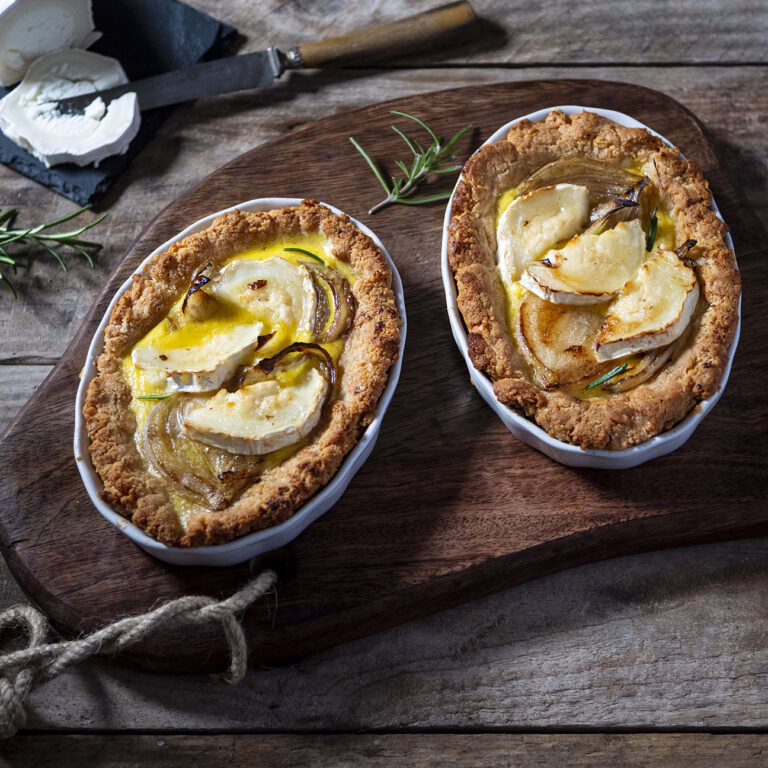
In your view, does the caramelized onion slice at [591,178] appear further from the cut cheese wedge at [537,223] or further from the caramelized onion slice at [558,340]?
the caramelized onion slice at [558,340]

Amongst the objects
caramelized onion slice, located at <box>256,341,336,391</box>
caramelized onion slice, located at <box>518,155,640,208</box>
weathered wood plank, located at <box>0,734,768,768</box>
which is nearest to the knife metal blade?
caramelized onion slice, located at <box>518,155,640,208</box>

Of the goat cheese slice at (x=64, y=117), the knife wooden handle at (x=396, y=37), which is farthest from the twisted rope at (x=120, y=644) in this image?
the knife wooden handle at (x=396, y=37)

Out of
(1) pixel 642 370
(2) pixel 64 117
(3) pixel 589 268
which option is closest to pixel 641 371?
(1) pixel 642 370

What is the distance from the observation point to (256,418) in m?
2.78

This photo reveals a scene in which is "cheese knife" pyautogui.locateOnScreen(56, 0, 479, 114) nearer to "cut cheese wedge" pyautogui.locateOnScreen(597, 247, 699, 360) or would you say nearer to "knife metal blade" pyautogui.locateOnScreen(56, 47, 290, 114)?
"knife metal blade" pyautogui.locateOnScreen(56, 47, 290, 114)

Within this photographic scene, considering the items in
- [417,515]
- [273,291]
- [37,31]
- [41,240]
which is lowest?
[417,515]

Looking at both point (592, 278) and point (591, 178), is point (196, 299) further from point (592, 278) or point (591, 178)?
point (591, 178)

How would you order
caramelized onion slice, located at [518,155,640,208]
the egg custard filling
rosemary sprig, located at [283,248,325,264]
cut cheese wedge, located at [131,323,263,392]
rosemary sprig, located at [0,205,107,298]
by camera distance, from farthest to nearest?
rosemary sprig, located at [0,205,107,298], caramelized onion slice, located at [518,155,640,208], rosemary sprig, located at [283,248,325,264], the egg custard filling, cut cheese wedge, located at [131,323,263,392]

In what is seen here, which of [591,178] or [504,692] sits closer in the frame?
[504,692]

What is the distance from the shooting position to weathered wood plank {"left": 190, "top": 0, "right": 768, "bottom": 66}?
13.7 ft

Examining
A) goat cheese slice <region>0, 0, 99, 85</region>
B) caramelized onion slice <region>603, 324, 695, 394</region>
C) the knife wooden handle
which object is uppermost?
goat cheese slice <region>0, 0, 99, 85</region>

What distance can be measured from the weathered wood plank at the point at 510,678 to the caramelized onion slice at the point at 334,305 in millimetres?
1113

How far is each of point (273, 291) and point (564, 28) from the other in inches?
91.3

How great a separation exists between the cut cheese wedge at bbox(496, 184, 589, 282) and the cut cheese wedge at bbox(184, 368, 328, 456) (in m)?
0.89
